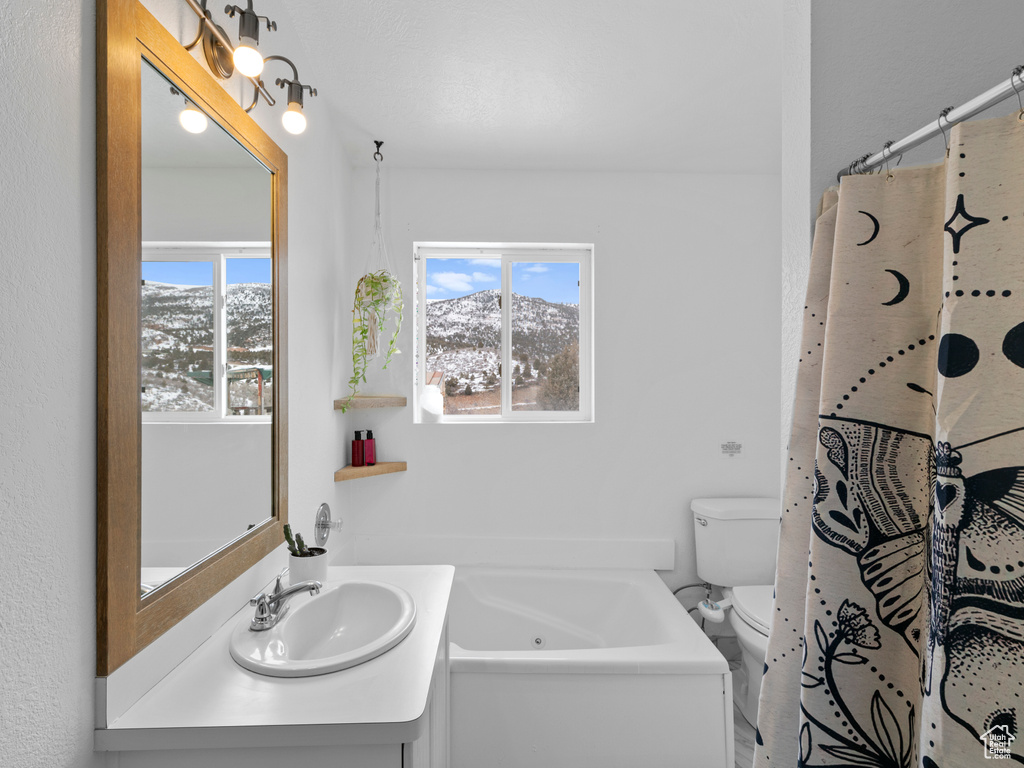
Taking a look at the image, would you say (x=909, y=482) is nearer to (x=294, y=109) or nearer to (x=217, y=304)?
(x=217, y=304)

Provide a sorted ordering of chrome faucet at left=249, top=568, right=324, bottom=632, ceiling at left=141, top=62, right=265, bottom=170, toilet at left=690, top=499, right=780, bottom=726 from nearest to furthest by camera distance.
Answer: ceiling at left=141, top=62, right=265, bottom=170 → chrome faucet at left=249, top=568, right=324, bottom=632 → toilet at left=690, top=499, right=780, bottom=726

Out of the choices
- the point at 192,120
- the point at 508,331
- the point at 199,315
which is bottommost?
the point at 199,315

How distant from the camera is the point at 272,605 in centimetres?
120

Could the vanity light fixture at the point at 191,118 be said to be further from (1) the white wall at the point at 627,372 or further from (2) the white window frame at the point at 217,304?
(1) the white wall at the point at 627,372

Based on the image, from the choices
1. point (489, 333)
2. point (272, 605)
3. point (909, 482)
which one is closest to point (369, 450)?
point (489, 333)

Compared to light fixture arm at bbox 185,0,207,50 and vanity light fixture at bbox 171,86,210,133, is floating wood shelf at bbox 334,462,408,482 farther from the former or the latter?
light fixture arm at bbox 185,0,207,50

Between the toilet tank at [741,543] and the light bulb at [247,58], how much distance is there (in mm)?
2279

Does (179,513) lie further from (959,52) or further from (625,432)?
(625,432)

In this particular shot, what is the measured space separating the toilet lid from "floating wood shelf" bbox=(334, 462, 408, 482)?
5.03ft

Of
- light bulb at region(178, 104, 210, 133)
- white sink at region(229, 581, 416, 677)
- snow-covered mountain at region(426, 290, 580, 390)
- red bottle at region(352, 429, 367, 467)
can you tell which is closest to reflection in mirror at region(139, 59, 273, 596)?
light bulb at region(178, 104, 210, 133)

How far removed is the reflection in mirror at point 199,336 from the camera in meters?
0.93

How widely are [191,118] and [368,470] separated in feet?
4.93

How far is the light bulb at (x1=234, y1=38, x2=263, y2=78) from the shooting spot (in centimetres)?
105

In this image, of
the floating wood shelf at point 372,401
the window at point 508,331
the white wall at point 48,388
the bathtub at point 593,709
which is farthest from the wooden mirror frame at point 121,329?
the window at point 508,331
